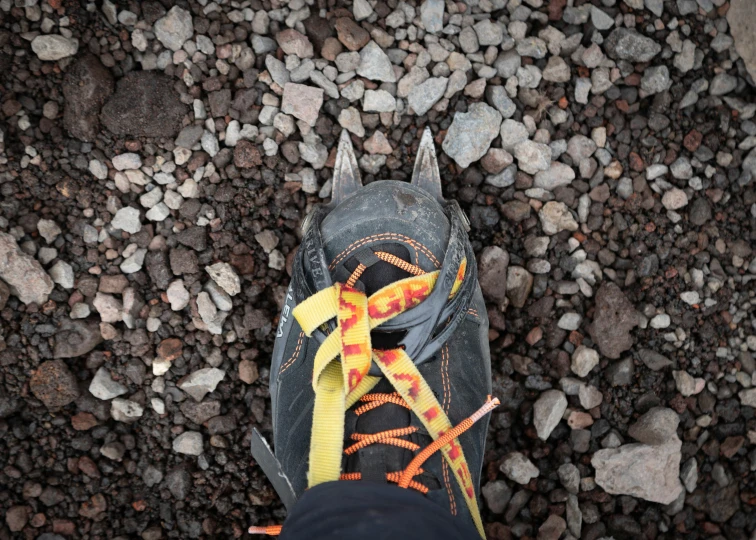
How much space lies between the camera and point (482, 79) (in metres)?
2.11

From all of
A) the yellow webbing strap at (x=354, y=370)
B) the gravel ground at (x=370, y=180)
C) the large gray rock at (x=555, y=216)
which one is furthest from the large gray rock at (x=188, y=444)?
the large gray rock at (x=555, y=216)

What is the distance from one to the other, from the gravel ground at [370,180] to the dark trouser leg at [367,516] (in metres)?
0.69

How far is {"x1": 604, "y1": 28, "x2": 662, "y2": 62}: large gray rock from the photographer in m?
2.13

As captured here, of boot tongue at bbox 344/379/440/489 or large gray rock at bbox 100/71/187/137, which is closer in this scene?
boot tongue at bbox 344/379/440/489

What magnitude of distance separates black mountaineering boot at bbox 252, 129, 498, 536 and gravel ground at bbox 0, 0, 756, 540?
17 centimetres

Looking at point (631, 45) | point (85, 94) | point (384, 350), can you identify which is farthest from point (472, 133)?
point (85, 94)

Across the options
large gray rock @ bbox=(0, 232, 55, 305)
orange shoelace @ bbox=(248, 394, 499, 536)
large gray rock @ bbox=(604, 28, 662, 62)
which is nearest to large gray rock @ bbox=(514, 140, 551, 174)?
large gray rock @ bbox=(604, 28, 662, 62)

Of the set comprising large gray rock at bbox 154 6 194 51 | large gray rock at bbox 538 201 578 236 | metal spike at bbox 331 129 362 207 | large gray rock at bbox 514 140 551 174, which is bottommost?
large gray rock at bbox 538 201 578 236

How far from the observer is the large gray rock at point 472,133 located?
82.4 inches

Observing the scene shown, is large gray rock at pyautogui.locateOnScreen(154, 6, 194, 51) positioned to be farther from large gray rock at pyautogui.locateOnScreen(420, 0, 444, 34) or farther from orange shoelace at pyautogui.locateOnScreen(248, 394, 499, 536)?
orange shoelace at pyautogui.locateOnScreen(248, 394, 499, 536)

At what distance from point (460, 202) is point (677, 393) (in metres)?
1.04

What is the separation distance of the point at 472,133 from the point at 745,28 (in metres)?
1.06

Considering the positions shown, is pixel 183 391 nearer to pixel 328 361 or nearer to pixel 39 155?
pixel 328 361

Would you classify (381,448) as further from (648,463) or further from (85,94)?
(85,94)
